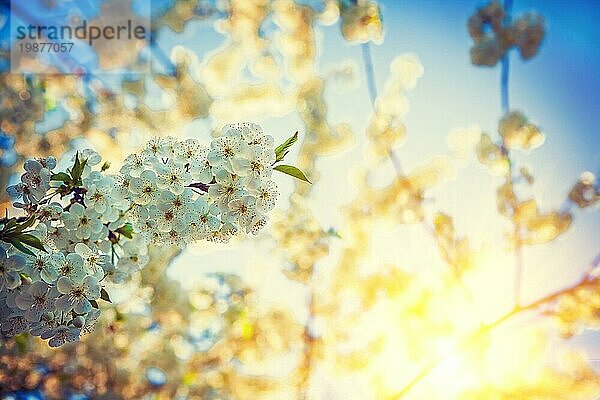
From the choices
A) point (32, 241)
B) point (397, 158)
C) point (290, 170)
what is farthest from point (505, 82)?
point (32, 241)

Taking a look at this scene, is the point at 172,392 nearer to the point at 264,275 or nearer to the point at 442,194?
the point at 264,275

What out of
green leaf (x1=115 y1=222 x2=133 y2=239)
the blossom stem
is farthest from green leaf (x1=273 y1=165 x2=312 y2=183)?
the blossom stem

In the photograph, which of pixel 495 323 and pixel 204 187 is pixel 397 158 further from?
pixel 204 187

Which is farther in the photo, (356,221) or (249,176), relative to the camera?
(356,221)

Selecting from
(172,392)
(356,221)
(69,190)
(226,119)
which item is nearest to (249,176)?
(69,190)

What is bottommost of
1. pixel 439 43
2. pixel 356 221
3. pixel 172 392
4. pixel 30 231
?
pixel 172 392
